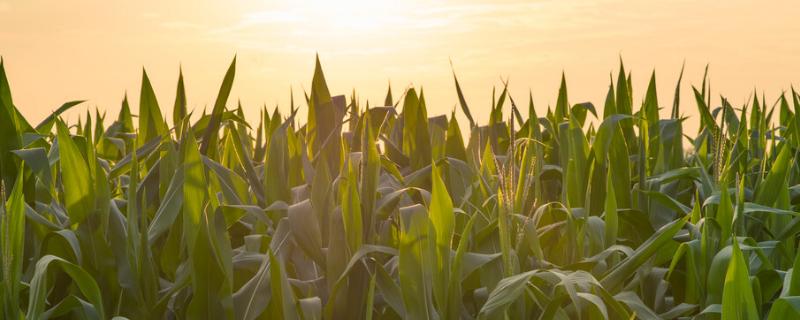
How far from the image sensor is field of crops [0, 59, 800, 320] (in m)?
1.79

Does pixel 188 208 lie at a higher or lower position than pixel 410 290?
higher

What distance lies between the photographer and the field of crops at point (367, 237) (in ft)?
5.88

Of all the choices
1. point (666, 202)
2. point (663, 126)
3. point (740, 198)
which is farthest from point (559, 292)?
point (663, 126)

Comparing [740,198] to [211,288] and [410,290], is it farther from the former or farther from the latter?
[211,288]

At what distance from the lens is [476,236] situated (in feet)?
6.91

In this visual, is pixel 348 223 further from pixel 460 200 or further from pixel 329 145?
pixel 460 200

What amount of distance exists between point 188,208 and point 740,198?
1267 mm

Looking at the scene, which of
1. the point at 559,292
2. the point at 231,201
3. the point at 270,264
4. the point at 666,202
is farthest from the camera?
the point at 666,202

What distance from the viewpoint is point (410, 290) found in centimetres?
176

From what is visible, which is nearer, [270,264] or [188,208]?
[270,264]

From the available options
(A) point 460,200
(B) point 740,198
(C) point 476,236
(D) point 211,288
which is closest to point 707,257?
(B) point 740,198

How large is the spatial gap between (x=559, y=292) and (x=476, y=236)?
293 mm

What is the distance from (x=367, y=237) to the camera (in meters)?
2.01

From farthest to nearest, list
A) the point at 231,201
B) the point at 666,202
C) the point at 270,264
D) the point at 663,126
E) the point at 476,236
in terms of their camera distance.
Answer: the point at 663,126 → the point at 666,202 → the point at 231,201 → the point at 476,236 → the point at 270,264
